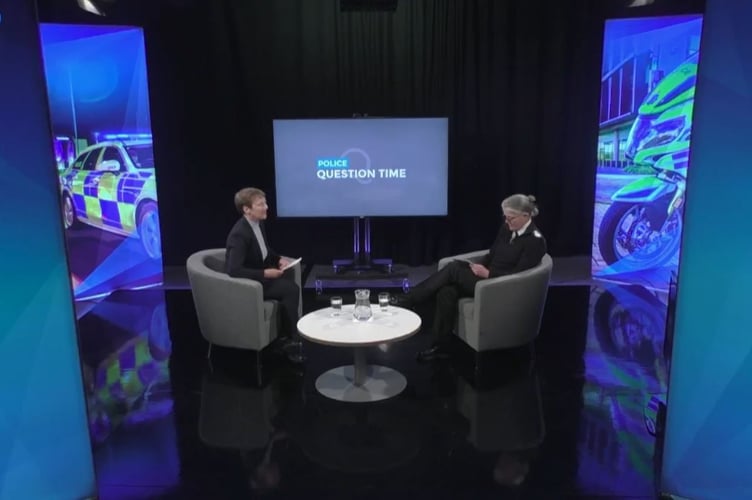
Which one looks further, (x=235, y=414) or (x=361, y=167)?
(x=361, y=167)

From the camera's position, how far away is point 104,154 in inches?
225

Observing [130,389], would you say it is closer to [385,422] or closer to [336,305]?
[336,305]

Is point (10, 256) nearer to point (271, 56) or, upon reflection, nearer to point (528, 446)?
point (528, 446)

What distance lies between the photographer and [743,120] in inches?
80.4

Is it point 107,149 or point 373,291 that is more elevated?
point 107,149

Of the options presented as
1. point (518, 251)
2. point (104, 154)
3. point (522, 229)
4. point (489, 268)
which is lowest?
point (489, 268)

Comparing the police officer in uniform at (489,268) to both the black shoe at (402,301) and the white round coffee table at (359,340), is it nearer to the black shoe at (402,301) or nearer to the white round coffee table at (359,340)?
the black shoe at (402,301)

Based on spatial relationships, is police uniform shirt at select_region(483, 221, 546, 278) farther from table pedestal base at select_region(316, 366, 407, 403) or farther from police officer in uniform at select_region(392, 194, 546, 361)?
table pedestal base at select_region(316, 366, 407, 403)

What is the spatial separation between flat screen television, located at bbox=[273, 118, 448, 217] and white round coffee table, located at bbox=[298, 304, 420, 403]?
2.26 metres

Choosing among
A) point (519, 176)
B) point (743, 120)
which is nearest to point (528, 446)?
point (743, 120)

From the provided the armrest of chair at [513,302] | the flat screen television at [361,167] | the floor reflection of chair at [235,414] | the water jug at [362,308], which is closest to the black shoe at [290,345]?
the floor reflection of chair at [235,414]

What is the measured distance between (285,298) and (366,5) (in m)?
3.01

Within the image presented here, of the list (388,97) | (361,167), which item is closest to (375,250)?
(361,167)

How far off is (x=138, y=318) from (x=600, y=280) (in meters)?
4.69
